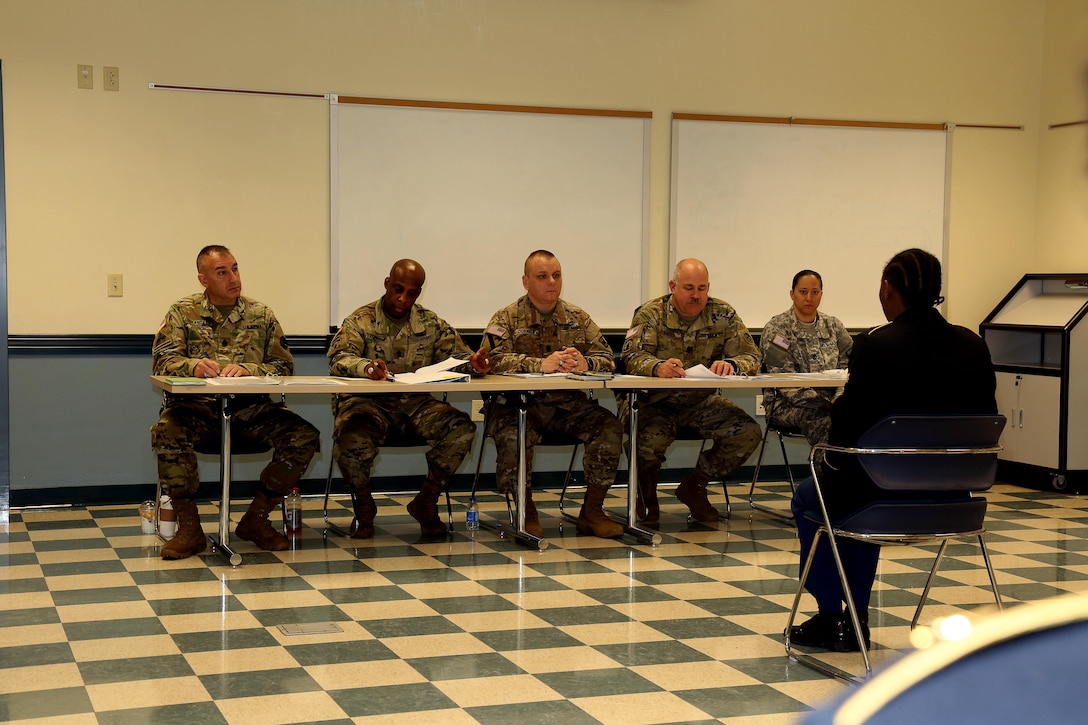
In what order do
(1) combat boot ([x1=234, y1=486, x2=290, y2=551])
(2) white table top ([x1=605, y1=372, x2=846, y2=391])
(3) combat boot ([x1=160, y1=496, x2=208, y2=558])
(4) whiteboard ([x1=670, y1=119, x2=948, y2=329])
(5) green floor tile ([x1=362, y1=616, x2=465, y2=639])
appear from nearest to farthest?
(5) green floor tile ([x1=362, y1=616, x2=465, y2=639]) → (3) combat boot ([x1=160, y1=496, x2=208, y2=558]) → (1) combat boot ([x1=234, y1=486, x2=290, y2=551]) → (2) white table top ([x1=605, y1=372, x2=846, y2=391]) → (4) whiteboard ([x1=670, y1=119, x2=948, y2=329])

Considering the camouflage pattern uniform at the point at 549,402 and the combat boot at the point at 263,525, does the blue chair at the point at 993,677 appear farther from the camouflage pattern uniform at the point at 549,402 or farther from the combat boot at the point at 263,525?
the camouflage pattern uniform at the point at 549,402

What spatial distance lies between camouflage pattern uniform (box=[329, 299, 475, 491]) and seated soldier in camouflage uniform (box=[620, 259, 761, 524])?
3.01ft

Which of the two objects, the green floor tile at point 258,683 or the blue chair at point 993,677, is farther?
the green floor tile at point 258,683

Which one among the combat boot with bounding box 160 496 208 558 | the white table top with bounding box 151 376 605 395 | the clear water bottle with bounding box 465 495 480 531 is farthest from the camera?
the clear water bottle with bounding box 465 495 480 531


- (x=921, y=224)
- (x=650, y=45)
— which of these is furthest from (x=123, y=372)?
(x=921, y=224)

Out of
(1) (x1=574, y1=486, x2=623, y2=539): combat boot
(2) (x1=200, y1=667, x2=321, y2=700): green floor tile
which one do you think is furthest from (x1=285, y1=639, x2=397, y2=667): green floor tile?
(1) (x1=574, y1=486, x2=623, y2=539): combat boot

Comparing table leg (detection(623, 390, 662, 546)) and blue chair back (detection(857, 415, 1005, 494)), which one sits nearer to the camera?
blue chair back (detection(857, 415, 1005, 494))

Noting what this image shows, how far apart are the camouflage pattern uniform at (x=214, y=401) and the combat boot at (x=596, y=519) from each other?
1329mm

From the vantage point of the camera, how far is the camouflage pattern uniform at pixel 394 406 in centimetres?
528

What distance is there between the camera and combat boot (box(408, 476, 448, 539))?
5.47m

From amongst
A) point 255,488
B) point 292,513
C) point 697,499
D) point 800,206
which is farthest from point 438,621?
point 800,206

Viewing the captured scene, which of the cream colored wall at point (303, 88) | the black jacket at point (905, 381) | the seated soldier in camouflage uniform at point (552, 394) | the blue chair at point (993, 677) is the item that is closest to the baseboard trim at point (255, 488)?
the cream colored wall at point (303, 88)

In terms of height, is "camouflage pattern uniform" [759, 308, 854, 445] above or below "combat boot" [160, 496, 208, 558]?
above

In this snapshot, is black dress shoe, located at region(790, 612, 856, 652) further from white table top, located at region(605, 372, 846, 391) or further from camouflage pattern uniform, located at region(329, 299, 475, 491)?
camouflage pattern uniform, located at region(329, 299, 475, 491)
